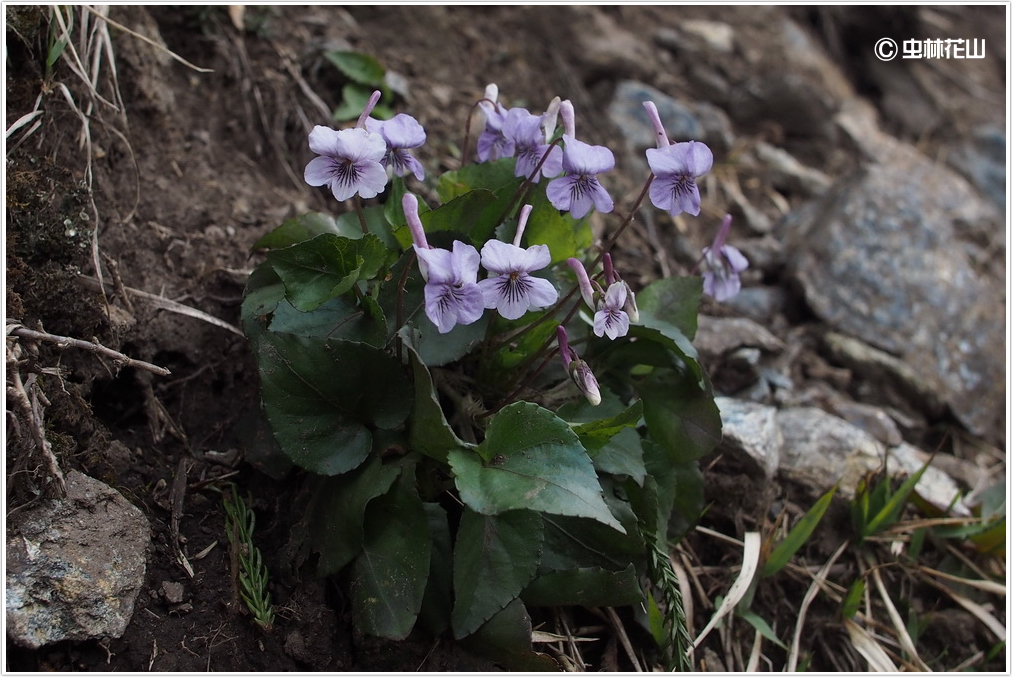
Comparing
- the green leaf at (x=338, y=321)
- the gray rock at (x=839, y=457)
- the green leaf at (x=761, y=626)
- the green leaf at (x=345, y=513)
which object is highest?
the green leaf at (x=338, y=321)

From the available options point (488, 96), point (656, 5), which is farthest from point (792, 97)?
point (488, 96)

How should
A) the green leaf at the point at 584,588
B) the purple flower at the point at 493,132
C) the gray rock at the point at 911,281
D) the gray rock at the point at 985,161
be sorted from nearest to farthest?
the green leaf at the point at 584,588 < the purple flower at the point at 493,132 < the gray rock at the point at 911,281 < the gray rock at the point at 985,161

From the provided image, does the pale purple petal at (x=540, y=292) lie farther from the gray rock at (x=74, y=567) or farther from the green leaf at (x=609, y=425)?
the gray rock at (x=74, y=567)

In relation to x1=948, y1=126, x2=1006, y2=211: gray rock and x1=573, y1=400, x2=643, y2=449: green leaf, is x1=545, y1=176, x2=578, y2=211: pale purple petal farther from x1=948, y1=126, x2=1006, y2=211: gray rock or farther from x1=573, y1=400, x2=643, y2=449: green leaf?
x1=948, y1=126, x2=1006, y2=211: gray rock

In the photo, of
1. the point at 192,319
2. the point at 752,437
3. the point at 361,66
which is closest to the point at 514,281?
the point at 192,319

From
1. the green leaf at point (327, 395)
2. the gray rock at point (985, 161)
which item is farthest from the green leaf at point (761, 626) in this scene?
the gray rock at point (985, 161)

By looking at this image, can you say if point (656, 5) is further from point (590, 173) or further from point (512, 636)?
point (512, 636)
